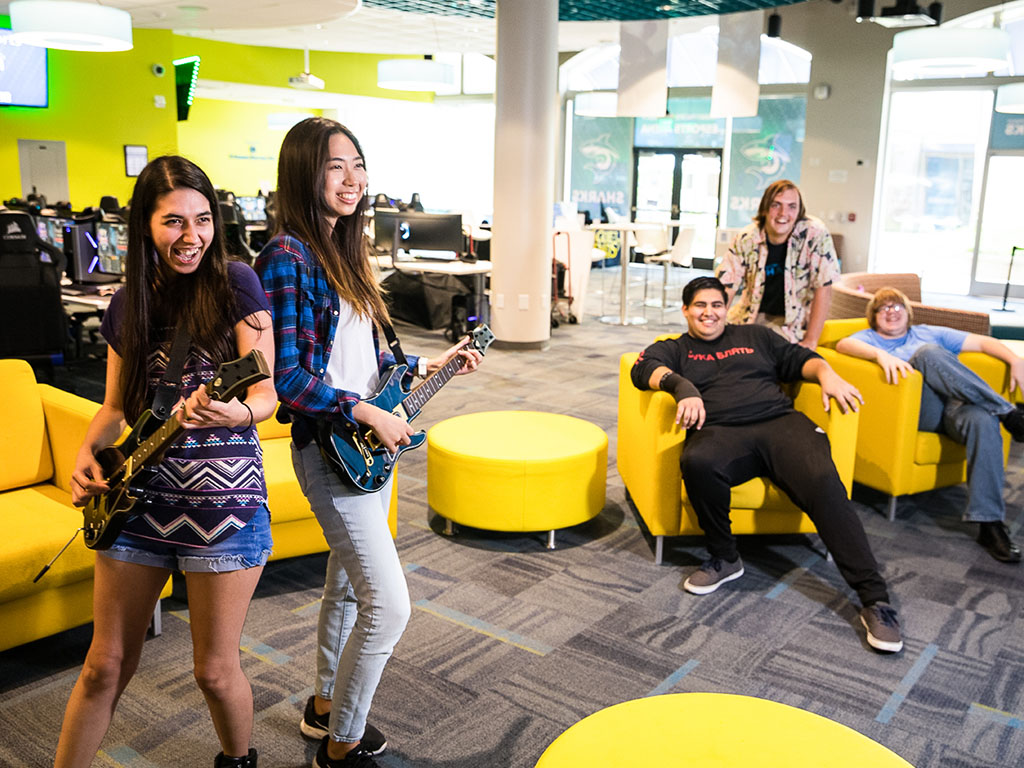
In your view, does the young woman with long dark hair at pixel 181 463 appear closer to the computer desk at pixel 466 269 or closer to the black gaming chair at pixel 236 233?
the black gaming chair at pixel 236 233

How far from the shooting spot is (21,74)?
10938mm

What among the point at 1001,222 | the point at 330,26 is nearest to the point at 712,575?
the point at 1001,222

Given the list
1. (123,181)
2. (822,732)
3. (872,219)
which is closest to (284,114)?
(123,181)

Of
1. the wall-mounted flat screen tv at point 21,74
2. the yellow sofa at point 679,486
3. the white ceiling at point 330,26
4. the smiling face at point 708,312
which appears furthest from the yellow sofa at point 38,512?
the wall-mounted flat screen tv at point 21,74

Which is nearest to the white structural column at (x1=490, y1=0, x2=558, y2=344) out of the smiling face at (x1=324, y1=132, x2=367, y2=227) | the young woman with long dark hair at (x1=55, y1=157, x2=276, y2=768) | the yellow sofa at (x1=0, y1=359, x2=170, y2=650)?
the yellow sofa at (x1=0, y1=359, x2=170, y2=650)

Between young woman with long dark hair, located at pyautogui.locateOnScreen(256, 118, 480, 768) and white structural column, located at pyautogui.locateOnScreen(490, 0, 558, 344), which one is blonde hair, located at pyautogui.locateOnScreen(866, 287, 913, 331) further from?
white structural column, located at pyautogui.locateOnScreen(490, 0, 558, 344)

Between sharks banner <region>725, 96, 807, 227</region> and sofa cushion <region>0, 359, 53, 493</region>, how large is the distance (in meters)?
12.6

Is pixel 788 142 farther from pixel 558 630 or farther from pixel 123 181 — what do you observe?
pixel 558 630

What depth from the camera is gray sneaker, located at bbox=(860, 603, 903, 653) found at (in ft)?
9.85

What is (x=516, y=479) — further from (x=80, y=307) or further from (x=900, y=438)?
(x=80, y=307)

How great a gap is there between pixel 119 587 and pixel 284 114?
18743mm

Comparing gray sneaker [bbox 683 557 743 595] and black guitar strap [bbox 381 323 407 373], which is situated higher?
black guitar strap [bbox 381 323 407 373]

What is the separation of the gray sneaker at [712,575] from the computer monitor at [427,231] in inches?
228

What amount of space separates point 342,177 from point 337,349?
1.21 feet
